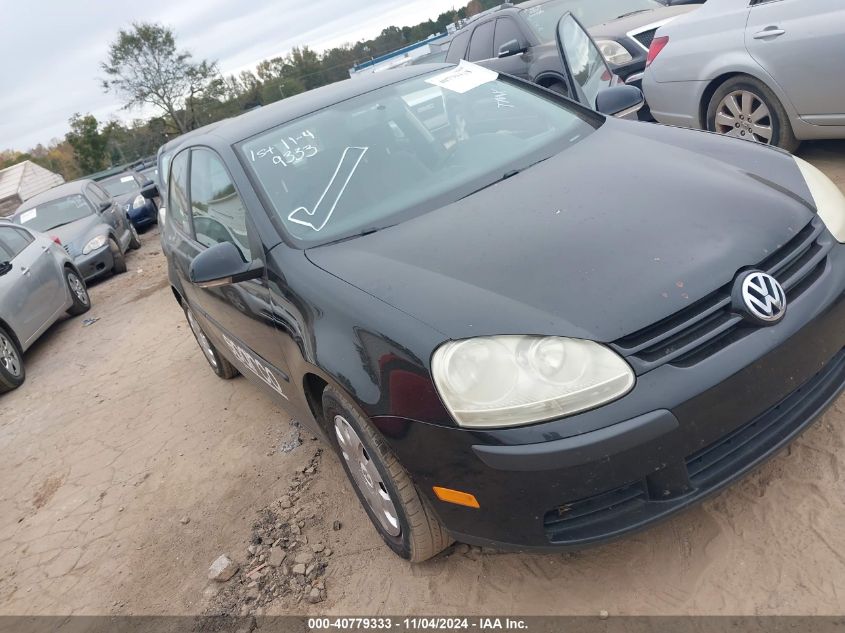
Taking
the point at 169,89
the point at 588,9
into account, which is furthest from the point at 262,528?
the point at 169,89

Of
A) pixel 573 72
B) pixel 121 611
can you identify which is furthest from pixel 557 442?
A: pixel 573 72

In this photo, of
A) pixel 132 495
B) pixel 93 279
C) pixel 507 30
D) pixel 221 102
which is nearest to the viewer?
pixel 132 495

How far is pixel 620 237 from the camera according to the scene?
2.19 metres

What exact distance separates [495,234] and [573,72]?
3200 mm

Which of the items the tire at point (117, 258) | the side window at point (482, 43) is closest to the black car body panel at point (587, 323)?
the side window at point (482, 43)

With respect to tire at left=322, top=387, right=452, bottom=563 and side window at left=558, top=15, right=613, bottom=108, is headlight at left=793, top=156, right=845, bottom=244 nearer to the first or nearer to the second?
tire at left=322, top=387, right=452, bottom=563

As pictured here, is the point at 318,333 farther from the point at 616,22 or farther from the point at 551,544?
the point at 616,22

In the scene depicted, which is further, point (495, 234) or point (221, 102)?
point (221, 102)

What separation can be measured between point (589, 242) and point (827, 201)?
3.31ft

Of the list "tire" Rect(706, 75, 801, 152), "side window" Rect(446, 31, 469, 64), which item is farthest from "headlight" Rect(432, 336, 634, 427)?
"side window" Rect(446, 31, 469, 64)

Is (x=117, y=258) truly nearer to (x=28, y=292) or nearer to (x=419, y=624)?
(x=28, y=292)

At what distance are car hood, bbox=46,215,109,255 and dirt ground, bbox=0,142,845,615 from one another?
479 centimetres

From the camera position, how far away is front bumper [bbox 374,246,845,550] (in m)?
1.85

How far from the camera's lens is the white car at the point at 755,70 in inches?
181
